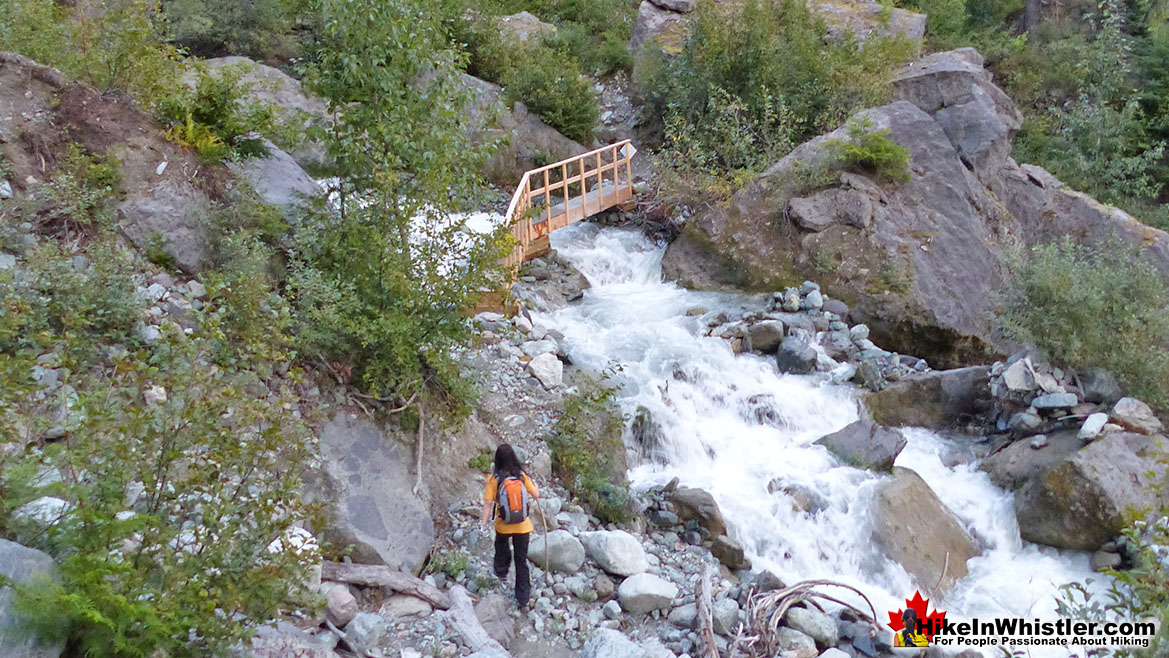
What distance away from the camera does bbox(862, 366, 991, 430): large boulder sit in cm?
923

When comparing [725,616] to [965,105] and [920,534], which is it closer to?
[920,534]

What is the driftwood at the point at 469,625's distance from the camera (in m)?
4.90

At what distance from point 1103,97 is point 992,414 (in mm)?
12691

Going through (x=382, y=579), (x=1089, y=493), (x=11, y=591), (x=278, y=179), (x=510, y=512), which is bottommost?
(x=1089, y=493)

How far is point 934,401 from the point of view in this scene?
366 inches

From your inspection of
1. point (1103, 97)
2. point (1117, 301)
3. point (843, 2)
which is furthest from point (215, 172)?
point (1103, 97)

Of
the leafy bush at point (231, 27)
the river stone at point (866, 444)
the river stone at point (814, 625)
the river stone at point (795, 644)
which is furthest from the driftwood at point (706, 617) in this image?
the leafy bush at point (231, 27)

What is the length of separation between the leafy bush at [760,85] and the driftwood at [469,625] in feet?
31.0

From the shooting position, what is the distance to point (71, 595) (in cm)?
311

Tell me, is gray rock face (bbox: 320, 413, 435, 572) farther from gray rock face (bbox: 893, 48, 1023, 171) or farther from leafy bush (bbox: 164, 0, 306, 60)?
gray rock face (bbox: 893, 48, 1023, 171)

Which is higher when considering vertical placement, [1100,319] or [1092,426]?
[1100,319]

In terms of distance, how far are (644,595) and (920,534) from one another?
124 inches

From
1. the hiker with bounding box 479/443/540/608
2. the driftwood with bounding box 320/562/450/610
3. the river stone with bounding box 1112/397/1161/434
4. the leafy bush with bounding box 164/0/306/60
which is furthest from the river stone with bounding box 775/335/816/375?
the leafy bush with bounding box 164/0/306/60

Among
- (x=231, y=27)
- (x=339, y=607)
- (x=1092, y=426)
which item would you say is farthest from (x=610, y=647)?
(x=231, y=27)
